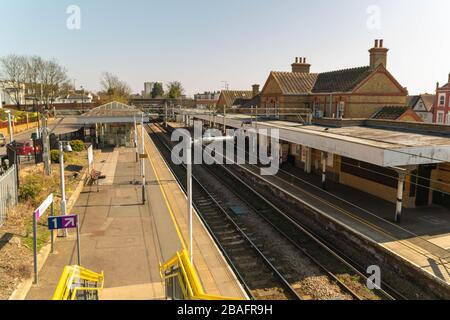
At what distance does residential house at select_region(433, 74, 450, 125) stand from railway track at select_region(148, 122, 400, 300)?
44.4 m

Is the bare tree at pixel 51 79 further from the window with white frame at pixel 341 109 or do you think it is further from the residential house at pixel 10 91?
the window with white frame at pixel 341 109

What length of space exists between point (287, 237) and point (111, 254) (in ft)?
24.6

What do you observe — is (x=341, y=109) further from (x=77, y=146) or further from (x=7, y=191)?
(x=7, y=191)

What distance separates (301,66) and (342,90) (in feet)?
37.7

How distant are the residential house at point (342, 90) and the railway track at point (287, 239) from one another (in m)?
14.6

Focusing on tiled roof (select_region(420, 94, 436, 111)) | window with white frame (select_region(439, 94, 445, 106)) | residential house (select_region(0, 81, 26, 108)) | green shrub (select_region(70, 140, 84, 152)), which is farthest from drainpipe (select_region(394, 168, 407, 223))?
residential house (select_region(0, 81, 26, 108))

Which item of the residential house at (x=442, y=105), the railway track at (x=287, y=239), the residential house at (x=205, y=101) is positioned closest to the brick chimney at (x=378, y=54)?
the railway track at (x=287, y=239)

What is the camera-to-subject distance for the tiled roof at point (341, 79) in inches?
1356

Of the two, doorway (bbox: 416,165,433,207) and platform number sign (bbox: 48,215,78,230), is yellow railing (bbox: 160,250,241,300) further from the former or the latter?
doorway (bbox: 416,165,433,207)

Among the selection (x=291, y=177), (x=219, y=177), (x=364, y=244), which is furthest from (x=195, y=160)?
(x=364, y=244)

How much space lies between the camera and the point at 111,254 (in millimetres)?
12969

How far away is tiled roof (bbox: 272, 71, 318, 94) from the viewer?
40344 mm

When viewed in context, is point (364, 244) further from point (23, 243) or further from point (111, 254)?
point (23, 243)
